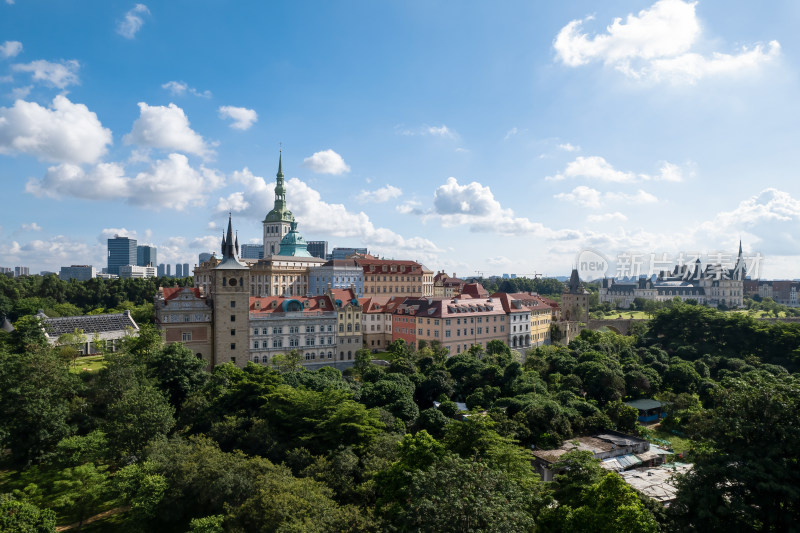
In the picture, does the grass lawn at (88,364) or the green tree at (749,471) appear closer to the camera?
the green tree at (749,471)

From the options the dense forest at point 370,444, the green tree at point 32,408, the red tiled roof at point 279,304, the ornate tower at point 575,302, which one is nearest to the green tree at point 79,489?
the dense forest at point 370,444

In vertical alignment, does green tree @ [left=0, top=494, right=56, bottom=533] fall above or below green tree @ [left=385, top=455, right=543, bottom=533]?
below

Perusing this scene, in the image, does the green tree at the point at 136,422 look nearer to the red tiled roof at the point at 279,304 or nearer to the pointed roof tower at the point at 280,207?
the red tiled roof at the point at 279,304

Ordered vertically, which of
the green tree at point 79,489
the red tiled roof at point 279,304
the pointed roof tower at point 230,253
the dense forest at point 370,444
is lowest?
the green tree at point 79,489

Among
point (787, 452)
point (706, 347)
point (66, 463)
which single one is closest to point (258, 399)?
point (66, 463)

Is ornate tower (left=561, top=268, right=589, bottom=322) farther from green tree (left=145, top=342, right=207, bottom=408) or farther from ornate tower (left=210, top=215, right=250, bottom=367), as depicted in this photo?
green tree (left=145, top=342, right=207, bottom=408)

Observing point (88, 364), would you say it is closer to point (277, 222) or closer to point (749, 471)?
point (749, 471)

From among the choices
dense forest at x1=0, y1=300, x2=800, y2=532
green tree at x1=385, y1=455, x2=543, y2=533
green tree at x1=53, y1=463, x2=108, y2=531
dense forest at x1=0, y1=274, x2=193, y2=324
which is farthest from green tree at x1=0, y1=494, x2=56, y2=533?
dense forest at x1=0, y1=274, x2=193, y2=324
